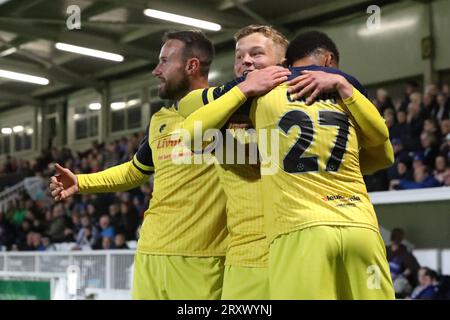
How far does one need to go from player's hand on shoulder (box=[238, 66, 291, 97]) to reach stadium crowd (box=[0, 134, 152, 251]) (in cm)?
822

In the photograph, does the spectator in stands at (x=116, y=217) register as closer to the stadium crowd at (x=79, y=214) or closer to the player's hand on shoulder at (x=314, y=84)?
the stadium crowd at (x=79, y=214)

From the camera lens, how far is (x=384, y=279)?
2369 mm

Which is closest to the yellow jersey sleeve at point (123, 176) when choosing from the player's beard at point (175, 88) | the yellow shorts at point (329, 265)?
the player's beard at point (175, 88)

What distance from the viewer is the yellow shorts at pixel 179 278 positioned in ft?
10.5

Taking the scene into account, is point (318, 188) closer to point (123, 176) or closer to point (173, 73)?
point (173, 73)

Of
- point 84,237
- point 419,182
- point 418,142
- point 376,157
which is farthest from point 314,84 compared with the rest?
point 84,237

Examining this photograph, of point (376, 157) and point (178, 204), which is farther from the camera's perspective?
point (178, 204)

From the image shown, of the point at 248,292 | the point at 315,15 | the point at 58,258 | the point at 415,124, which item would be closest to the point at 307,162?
the point at 248,292

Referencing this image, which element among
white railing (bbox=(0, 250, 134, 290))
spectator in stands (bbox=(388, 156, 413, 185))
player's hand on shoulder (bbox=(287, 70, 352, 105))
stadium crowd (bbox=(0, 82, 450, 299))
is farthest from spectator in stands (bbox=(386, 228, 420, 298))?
player's hand on shoulder (bbox=(287, 70, 352, 105))

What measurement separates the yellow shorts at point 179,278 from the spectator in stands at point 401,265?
13.0ft

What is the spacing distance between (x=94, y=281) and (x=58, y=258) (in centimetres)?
108

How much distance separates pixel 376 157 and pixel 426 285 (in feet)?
13.7

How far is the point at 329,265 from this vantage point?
229cm

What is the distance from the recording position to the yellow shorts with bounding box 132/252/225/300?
10.5ft
